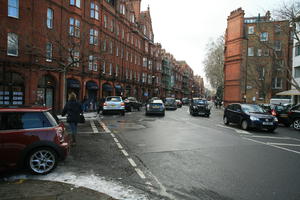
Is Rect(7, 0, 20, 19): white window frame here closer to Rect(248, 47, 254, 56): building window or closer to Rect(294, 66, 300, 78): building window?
Rect(294, 66, 300, 78): building window

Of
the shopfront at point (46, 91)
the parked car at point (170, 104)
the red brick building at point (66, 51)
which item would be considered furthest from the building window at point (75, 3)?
Answer: the parked car at point (170, 104)

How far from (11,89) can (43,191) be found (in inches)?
723

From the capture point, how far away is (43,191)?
409 cm

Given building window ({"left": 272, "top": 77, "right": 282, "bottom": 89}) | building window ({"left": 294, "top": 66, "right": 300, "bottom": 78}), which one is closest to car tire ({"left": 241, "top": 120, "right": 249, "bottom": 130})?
building window ({"left": 294, "top": 66, "right": 300, "bottom": 78})

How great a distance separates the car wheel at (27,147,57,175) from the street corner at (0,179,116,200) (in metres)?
0.40

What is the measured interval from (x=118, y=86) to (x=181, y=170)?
31753 millimetres

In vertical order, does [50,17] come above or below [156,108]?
above

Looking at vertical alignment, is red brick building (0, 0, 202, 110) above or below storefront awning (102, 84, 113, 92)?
above

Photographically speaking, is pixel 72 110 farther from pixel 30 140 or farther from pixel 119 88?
pixel 119 88

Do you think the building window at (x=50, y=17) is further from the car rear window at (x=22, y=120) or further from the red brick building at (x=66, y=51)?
the car rear window at (x=22, y=120)

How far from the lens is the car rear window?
186 inches

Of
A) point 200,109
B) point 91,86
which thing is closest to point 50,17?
point 91,86

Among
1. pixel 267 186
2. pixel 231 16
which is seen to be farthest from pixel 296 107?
pixel 231 16

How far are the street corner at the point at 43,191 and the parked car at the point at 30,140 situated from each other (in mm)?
449
